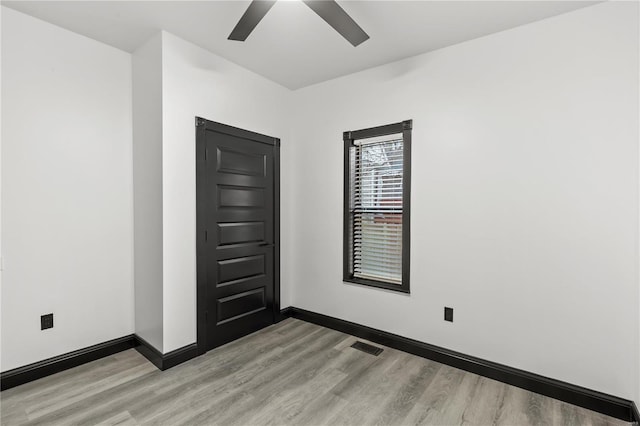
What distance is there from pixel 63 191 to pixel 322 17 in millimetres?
2458

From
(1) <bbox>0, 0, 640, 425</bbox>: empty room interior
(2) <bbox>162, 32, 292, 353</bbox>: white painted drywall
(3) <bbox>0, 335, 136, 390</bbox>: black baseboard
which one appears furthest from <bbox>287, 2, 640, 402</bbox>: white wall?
(3) <bbox>0, 335, 136, 390</bbox>: black baseboard

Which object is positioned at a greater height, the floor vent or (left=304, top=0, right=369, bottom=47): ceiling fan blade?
(left=304, top=0, right=369, bottom=47): ceiling fan blade

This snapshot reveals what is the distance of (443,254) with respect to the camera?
2904 mm

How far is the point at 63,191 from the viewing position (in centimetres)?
265

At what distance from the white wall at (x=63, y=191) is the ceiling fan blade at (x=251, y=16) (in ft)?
5.03

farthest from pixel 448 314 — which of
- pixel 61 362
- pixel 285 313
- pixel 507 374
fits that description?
pixel 61 362

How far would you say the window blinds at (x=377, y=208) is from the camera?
3227 millimetres

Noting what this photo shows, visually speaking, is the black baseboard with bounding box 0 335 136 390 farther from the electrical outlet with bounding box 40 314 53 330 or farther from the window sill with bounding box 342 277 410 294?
the window sill with bounding box 342 277 410 294

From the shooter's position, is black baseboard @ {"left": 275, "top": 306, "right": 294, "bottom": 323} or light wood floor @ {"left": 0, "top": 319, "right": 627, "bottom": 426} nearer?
light wood floor @ {"left": 0, "top": 319, "right": 627, "bottom": 426}

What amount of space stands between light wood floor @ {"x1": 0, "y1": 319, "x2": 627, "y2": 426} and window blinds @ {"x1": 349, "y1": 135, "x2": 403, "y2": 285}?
0.88m

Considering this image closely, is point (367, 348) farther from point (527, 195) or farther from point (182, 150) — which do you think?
point (182, 150)

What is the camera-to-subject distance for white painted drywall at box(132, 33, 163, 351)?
2742 millimetres

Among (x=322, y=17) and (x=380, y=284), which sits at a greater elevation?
(x=322, y=17)

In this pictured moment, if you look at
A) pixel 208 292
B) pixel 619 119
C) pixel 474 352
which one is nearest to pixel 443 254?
pixel 474 352
